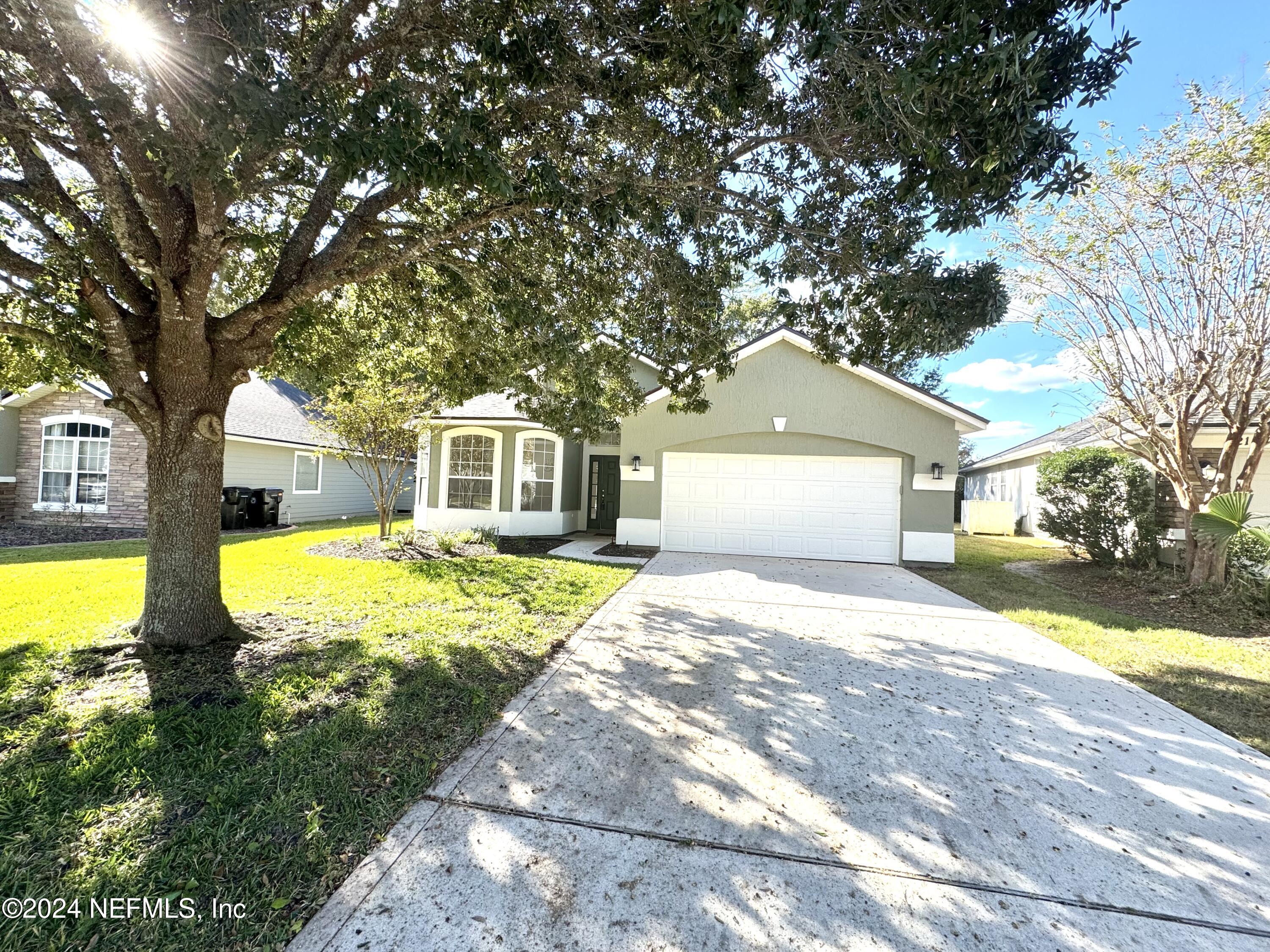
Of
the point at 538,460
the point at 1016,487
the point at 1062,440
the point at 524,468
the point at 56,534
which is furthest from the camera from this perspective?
the point at 1016,487

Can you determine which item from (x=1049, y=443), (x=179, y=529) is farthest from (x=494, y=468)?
(x=1049, y=443)

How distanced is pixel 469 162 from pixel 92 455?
50.4ft

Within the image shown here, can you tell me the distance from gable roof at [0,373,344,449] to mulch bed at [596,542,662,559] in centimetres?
569

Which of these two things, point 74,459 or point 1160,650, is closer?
point 1160,650

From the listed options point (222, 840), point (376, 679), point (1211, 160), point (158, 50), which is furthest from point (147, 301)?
point (1211, 160)

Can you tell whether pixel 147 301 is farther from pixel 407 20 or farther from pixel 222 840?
pixel 222 840

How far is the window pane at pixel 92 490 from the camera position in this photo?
12.0 m

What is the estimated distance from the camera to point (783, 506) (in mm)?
10352

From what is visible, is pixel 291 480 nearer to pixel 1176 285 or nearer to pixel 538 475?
pixel 538 475

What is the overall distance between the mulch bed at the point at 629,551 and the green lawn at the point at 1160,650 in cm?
517

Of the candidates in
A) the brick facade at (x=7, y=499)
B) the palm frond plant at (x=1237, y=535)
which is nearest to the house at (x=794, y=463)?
the palm frond plant at (x=1237, y=535)

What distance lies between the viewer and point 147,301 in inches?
164

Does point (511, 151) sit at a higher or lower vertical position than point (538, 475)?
higher

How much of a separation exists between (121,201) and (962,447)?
3822cm
